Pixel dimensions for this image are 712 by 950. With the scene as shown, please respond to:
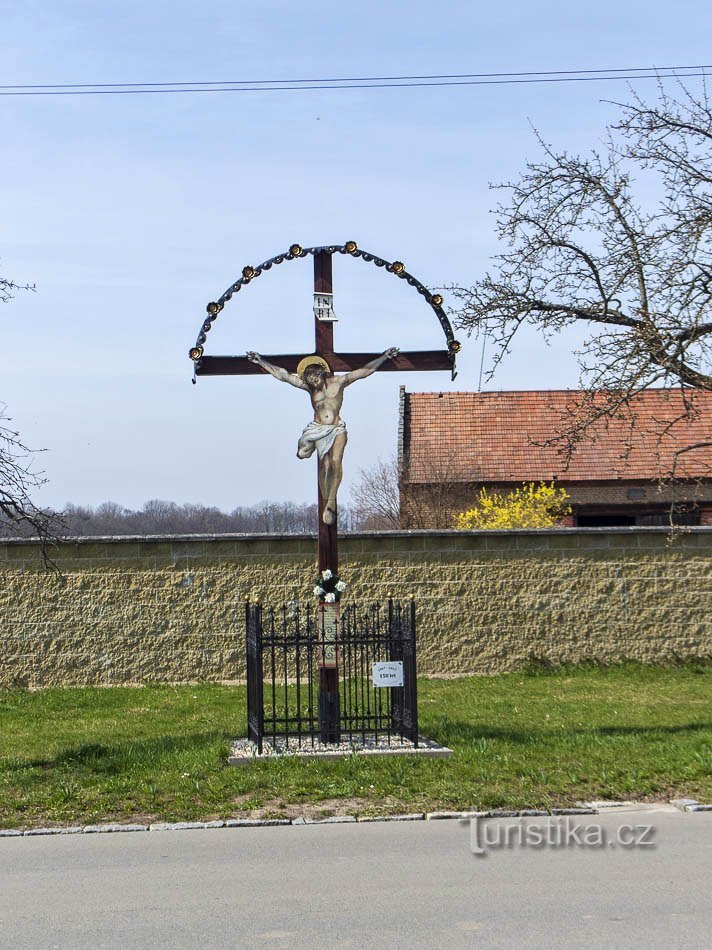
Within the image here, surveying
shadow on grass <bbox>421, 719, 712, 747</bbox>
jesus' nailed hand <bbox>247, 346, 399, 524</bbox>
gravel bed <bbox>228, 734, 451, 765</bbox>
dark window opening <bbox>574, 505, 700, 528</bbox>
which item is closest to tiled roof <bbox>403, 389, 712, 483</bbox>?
dark window opening <bbox>574, 505, 700, 528</bbox>

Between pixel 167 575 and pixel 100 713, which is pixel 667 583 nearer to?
pixel 167 575

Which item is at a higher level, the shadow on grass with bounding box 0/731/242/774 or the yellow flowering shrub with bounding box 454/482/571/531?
the yellow flowering shrub with bounding box 454/482/571/531

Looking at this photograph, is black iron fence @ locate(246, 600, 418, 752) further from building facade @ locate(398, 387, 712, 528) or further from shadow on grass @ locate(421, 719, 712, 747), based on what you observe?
building facade @ locate(398, 387, 712, 528)

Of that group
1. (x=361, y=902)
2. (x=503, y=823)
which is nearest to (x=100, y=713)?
(x=503, y=823)

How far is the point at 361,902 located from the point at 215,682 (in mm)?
11524

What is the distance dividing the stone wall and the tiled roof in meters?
10.8

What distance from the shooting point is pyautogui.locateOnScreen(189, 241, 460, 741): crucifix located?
39.2ft

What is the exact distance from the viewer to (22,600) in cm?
1808

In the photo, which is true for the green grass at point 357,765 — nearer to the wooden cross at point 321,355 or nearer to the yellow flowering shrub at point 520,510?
the wooden cross at point 321,355

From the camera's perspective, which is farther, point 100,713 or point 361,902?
point 100,713

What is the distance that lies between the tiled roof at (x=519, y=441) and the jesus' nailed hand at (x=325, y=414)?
1828cm

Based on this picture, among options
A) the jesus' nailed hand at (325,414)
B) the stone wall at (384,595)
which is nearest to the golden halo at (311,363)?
the jesus' nailed hand at (325,414)

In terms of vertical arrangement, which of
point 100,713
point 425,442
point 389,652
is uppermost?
point 425,442
